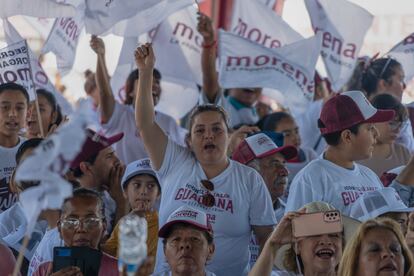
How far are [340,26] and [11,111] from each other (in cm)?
251

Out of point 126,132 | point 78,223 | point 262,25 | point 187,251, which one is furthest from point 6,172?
point 262,25

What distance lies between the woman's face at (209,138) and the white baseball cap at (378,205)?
2.32ft

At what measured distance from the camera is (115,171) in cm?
641

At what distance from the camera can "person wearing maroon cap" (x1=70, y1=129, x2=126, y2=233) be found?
6.31m

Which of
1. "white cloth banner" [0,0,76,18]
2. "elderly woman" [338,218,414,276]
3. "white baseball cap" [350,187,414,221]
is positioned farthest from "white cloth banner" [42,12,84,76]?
"elderly woman" [338,218,414,276]

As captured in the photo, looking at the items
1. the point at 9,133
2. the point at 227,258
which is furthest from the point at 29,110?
the point at 227,258

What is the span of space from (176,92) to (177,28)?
0.46m

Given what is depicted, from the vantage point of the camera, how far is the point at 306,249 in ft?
16.3

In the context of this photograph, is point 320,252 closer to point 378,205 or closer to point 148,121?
point 378,205

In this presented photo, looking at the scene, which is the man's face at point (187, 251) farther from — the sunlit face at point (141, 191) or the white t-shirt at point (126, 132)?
the white t-shirt at point (126, 132)

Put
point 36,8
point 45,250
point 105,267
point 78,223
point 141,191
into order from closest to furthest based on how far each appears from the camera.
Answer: point 105,267
point 78,223
point 45,250
point 141,191
point 36,8

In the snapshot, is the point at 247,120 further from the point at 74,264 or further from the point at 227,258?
the point at 74,264

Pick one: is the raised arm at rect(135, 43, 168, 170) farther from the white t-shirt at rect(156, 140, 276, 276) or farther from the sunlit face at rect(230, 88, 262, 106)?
the sunlit face at rect(230, 88, 262, 106)

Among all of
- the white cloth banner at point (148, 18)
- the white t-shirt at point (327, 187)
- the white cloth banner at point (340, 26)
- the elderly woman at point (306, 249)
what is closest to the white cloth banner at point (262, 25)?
the white cloth banner at point (340, 26)
